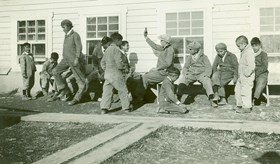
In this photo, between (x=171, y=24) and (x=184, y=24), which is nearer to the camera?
(x=184, y=24)

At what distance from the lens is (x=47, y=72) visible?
40.1 ft

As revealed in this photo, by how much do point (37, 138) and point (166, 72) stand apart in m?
4.45

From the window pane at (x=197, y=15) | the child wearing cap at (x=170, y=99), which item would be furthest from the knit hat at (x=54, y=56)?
the child wearing cap at (x=170, y=99)

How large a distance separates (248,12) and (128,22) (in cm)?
381

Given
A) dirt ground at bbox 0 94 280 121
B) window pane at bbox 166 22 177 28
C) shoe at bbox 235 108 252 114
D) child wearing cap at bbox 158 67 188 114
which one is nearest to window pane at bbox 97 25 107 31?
window pane at bbox 166 22 177 28

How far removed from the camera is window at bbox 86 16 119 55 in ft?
40.8

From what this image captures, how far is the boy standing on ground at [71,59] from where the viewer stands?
10.3 metres

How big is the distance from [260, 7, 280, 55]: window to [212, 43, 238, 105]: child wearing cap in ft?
5.65

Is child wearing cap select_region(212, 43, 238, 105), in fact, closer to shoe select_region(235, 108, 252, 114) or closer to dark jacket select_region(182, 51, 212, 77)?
dark jacket select_region(182, 51, 212, 77)

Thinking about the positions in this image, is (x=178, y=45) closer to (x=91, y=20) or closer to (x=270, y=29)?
(x=270, y=29)

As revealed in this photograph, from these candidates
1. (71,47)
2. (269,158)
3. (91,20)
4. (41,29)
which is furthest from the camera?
(41,29)

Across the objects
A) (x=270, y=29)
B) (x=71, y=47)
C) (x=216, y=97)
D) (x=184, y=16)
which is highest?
(x=184, y=16)

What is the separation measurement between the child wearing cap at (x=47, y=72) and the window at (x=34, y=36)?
3.97ft

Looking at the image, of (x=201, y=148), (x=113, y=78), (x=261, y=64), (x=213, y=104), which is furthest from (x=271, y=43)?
(x=201, y=148)
